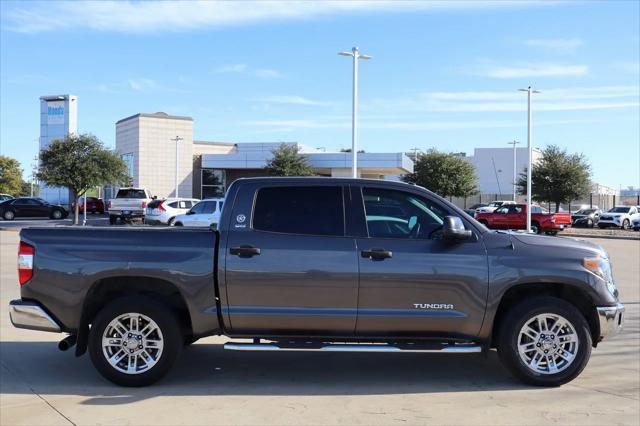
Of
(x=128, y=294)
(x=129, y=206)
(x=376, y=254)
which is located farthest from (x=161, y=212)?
(x=376, y=254)

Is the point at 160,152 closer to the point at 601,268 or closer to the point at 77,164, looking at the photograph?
the point at 77,164

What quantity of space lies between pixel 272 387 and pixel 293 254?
1274 mm

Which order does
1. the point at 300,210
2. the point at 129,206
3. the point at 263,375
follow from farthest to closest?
1. the point at 129,206
2. the point at 263,375
3. the point at 300,210

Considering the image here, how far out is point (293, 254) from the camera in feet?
18.7

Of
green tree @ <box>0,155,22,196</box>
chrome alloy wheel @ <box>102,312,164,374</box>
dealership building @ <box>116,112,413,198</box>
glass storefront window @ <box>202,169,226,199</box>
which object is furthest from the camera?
green tree @ <box>0,155,22,196</box>

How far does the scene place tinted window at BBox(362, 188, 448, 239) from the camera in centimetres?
588

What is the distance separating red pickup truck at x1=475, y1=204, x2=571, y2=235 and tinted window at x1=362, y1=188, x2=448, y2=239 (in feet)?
101

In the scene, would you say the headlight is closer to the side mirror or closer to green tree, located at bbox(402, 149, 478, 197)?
the side mirror

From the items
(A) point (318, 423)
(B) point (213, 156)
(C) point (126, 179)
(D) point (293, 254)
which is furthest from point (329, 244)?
(B) point (213, 156)

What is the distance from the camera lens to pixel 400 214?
5980 mm

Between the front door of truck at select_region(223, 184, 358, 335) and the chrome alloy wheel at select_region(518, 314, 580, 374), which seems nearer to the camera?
the front door of truck at select_region(223, 184, 358, 335)

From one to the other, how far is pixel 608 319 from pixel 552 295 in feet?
1.72

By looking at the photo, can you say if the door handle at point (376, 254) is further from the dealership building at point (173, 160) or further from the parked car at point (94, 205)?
the parked car at point (94, 205)

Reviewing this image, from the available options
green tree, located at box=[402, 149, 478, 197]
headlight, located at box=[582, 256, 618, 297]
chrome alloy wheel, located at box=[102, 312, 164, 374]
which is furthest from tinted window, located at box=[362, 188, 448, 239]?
green tree, located at box=[402, 149, 478, 197]
